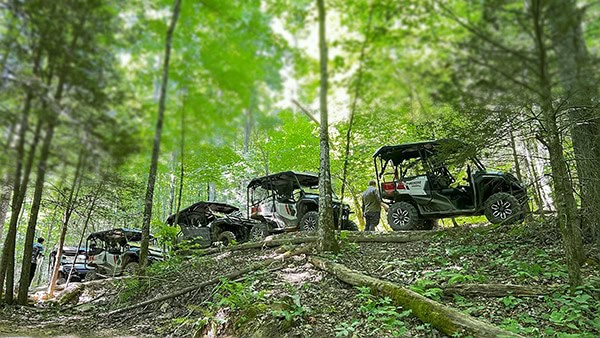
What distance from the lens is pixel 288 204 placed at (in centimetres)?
1056

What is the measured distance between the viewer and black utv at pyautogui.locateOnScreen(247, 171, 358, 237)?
10141mm

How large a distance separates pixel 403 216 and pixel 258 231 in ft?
14.6

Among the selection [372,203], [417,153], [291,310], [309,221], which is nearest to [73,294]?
[309,221]

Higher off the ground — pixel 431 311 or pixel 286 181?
pixel 286 181

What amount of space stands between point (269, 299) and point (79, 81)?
4.40 metres

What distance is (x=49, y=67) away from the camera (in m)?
0.93

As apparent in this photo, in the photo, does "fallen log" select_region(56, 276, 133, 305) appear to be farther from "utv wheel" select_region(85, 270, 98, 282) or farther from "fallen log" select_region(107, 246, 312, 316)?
"utv wheel" select_region(85, 270, 98, 282)

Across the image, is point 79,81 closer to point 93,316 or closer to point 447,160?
point 447,160

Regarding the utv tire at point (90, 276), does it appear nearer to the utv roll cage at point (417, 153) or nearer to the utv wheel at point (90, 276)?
the utv wheel at point (90, 276)

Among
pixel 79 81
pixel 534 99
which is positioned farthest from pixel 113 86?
pixel 534 99

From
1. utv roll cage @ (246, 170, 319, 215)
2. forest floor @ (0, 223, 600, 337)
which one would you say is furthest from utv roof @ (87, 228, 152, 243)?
forest floor @ (0, 223, 600, 337)

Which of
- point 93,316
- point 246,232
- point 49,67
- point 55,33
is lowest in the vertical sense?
point 93,316

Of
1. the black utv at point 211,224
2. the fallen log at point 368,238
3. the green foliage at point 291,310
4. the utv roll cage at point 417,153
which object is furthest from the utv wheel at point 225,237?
the green foliage at point 291,310

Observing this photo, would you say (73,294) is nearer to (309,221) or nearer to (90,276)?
(90,276)
